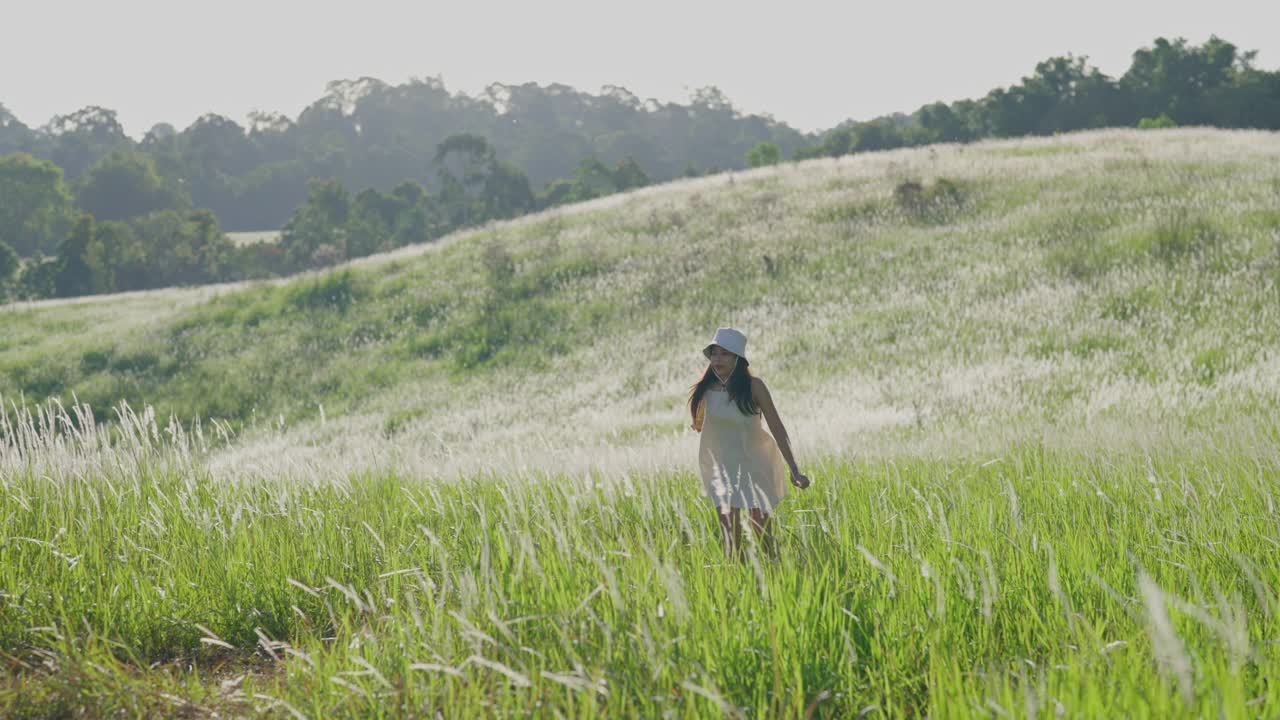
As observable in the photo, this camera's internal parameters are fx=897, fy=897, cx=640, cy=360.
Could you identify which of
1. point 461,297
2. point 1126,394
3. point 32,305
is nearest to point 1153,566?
point 1126,394

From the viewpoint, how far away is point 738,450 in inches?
194

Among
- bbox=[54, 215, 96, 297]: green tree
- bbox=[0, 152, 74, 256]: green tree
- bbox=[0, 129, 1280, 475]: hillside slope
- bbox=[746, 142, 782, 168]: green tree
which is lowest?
bbox=[0, 129, 1280, 475]: hillside slope

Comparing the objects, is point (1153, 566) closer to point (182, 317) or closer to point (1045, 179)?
point (1045, 179)

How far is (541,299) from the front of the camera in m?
26.2

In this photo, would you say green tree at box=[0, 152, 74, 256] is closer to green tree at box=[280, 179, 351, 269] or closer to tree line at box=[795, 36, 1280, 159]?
green tree at box=[280, 179, 351, 269]

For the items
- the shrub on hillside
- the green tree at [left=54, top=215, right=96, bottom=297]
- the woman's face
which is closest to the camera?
the woman's face

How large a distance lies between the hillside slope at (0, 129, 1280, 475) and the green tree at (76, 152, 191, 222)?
79.7 metres

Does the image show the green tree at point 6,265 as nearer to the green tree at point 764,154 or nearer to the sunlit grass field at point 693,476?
the sunlit grass field at point 693,476

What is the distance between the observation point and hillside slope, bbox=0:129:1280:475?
36.7ft

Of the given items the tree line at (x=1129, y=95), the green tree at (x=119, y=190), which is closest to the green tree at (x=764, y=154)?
the tree line at (x=1129, y=95)

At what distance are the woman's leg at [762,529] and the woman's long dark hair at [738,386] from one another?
0.55m

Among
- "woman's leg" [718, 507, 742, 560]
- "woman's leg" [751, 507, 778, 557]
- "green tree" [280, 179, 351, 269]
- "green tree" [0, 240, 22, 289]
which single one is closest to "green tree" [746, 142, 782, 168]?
"green tree" [280, 179, 351, 269]

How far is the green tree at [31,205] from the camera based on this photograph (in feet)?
299

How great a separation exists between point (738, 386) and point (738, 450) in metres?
0.35
